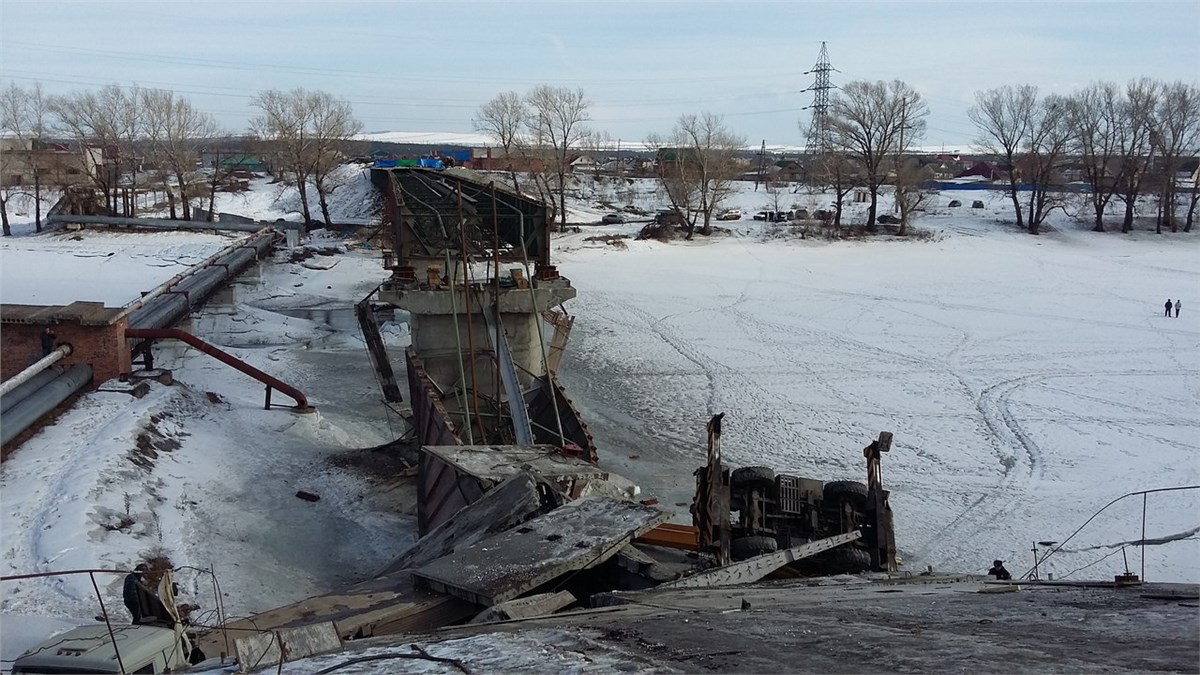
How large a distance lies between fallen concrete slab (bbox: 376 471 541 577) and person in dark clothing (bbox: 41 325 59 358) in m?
8.43

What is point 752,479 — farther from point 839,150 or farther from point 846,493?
point 839,150

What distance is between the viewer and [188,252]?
4047cm

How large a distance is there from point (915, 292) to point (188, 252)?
3172 centimetres

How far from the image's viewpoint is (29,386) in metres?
13.3

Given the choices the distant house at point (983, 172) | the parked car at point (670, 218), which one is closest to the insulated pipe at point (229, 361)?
the parked car at point (670, 218)

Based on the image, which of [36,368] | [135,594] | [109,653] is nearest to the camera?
[109,653]

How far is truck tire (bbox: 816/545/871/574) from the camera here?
29.5ft

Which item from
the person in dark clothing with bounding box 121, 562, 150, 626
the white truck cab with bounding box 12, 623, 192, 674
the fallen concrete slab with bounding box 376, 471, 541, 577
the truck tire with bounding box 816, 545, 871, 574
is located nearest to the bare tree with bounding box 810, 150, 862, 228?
the truck tire with bounding box 816, 545, 871, 574

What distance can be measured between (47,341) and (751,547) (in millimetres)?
11739

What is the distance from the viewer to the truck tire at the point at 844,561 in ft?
29.5

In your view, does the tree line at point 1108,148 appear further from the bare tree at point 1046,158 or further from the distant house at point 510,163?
the distant house at point 510,163

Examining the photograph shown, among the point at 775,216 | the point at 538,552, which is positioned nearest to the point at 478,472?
the point at 538,552

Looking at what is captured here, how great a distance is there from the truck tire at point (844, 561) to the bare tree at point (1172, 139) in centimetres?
5594

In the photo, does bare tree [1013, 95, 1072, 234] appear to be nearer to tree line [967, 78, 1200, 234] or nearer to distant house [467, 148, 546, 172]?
tree line [967, 78, 1200, 234]
